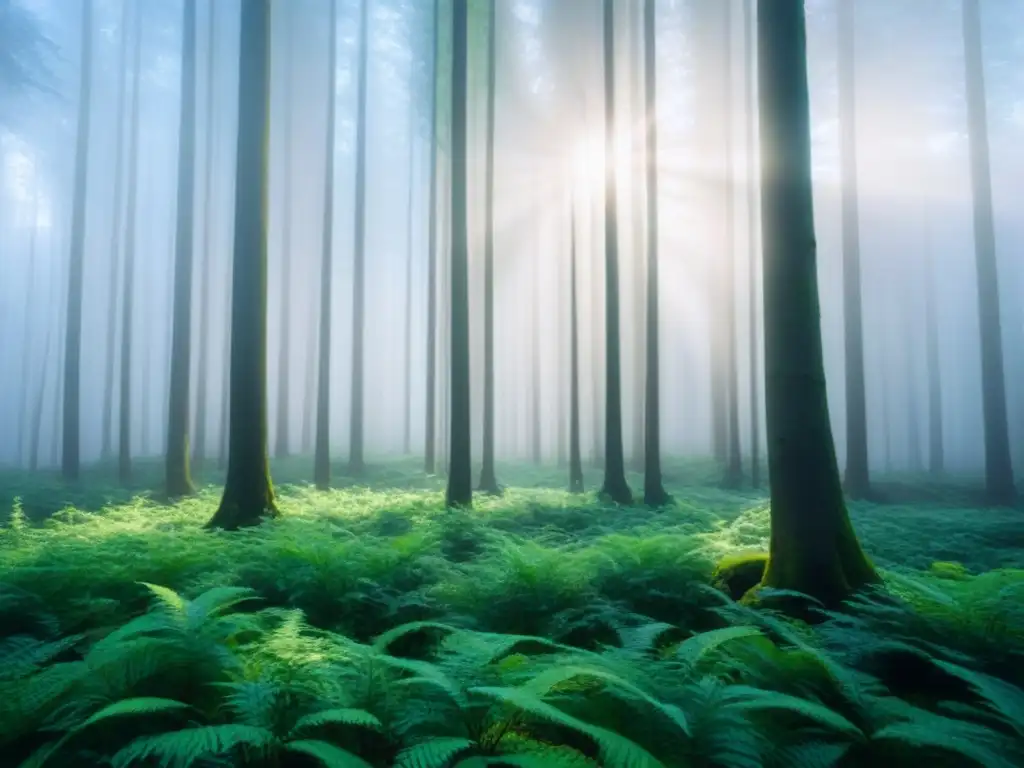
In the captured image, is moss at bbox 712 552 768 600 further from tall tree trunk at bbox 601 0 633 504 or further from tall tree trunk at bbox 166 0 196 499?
tall tree trunk at bbox 166 0 196 499

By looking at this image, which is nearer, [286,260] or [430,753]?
[430,753]

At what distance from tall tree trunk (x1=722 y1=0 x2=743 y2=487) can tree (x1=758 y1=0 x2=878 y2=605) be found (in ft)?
51.5

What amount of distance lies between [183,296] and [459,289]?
8363mm

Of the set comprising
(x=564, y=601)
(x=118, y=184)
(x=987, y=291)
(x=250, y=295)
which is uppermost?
(x=118, y=184)

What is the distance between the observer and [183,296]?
15.0 metres

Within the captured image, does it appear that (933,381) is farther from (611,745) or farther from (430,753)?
(430,753)

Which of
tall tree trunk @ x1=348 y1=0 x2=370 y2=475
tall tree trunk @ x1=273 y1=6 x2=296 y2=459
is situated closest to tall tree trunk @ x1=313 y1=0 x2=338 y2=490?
tall tree trunk @ x1=348 y1=0 x2=370 y2=475

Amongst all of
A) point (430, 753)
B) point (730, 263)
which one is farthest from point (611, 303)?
point (430, 753)

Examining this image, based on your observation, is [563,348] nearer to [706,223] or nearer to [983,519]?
[706,223]

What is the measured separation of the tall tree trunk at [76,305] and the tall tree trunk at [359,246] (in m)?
9.69

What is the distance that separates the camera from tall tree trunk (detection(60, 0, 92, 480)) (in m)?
19.9

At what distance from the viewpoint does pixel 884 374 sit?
39.9 metres

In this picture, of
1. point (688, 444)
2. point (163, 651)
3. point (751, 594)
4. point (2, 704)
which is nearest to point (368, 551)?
point (163, 651)

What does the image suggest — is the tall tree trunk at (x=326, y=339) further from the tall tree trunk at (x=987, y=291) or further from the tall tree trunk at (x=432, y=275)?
the tall tree trunk at (x=987, y=291)
